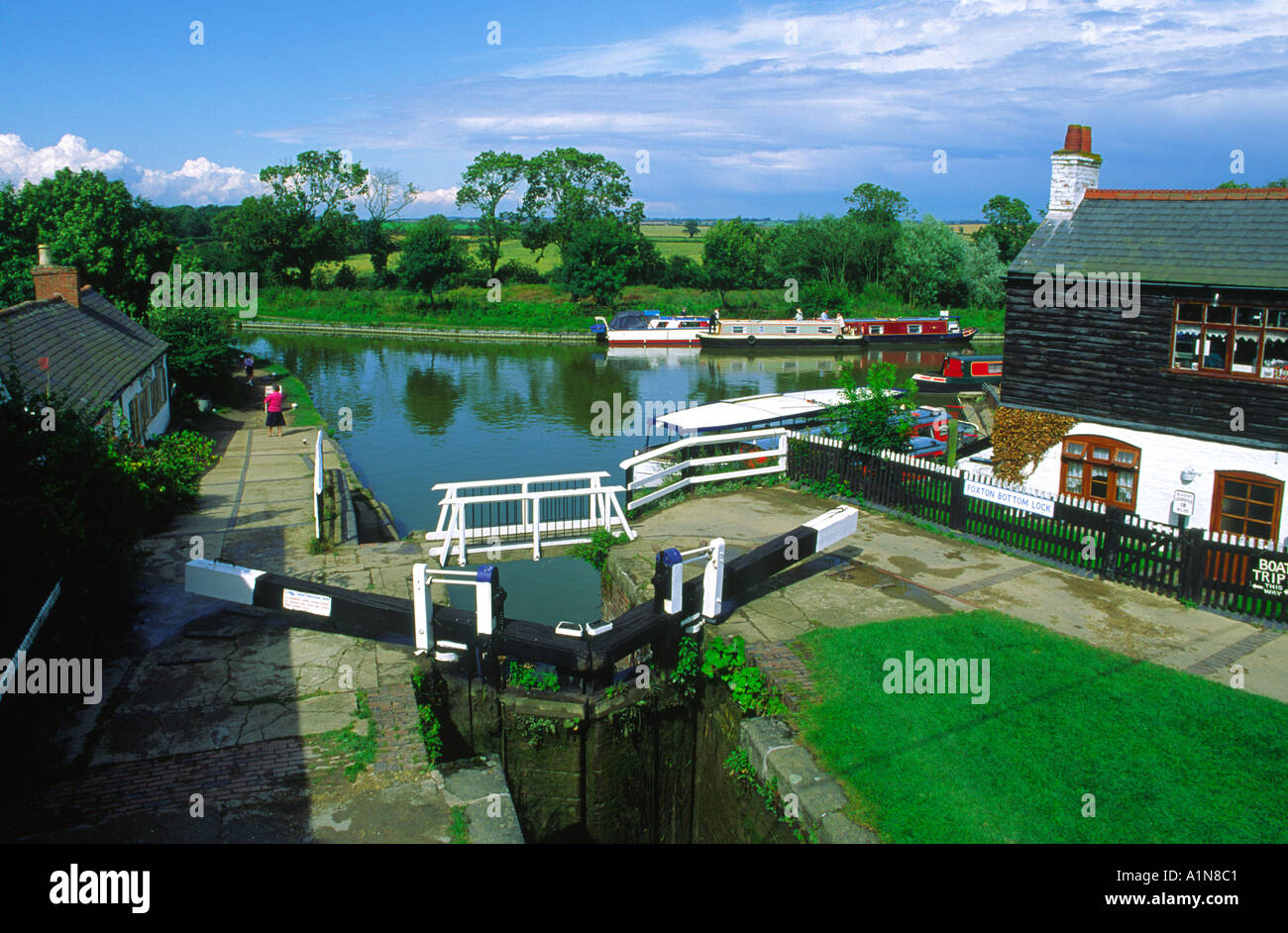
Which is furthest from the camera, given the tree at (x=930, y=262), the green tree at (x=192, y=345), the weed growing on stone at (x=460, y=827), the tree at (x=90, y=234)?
the tree at (x=930, y=262)

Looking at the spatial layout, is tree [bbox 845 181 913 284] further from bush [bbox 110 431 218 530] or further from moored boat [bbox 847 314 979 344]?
bush [bbox 110 431 218 530]

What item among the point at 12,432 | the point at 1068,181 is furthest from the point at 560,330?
the point at 12,432

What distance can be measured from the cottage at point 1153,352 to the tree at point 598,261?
158 feet

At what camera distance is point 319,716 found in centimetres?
848

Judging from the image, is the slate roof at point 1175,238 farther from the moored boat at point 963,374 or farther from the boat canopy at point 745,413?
the moored boat at point 963,374

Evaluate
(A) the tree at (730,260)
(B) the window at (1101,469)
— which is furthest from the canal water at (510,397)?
(A) the tree at (730,260)

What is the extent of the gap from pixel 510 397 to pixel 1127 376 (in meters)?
27.5

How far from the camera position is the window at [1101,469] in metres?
15.8

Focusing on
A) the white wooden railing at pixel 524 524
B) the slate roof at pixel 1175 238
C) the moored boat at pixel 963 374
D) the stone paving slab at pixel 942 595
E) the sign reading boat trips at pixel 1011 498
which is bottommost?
the stone paving slab at pixel 942 595

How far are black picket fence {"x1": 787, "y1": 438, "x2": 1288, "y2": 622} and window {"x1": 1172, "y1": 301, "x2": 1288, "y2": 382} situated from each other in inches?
116

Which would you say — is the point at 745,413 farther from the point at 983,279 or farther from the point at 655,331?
the point at 983,279

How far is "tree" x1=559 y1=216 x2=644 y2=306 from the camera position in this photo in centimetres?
6388

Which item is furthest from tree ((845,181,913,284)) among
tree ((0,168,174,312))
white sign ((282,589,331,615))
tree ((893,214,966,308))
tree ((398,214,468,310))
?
white sign ((282,589,331,615))
